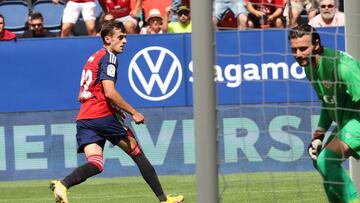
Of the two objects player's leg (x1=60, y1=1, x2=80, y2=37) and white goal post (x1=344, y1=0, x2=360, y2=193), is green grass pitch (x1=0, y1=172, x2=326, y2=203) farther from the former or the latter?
player's leg (x1=60, y1=1, x2=80, y2=37)

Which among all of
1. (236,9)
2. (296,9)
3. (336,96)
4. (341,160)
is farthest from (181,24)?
(341,160)

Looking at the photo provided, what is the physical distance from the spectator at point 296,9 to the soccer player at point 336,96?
4.06 m

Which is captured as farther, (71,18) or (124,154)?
(71,18)

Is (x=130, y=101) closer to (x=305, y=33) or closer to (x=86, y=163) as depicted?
(x=86, y=163)

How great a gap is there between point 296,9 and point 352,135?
4.39 meters

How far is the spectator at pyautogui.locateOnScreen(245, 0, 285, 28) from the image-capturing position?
14.2 meters

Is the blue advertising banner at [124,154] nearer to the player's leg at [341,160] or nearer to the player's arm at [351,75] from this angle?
the player's leg at [341,160]

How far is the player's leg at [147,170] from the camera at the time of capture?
1155 cm

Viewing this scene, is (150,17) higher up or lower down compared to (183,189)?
higher up

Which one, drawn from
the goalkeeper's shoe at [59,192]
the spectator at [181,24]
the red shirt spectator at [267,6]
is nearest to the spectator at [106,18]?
the spectator at [181,24]

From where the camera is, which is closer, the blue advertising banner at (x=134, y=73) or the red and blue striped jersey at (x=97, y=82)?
the red and blue striped jersey at (x=97, y=82)

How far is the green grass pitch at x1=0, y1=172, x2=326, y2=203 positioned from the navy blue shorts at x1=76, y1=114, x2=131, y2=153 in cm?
141

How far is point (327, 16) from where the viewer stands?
15.0 meters

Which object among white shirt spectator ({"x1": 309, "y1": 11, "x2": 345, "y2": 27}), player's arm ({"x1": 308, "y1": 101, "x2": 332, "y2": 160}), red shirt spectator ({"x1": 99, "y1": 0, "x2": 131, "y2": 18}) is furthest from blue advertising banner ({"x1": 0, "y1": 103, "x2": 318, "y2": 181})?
player's arm ({"x1": 308, "y1": 101, "x2": 332, "y2": 160})
